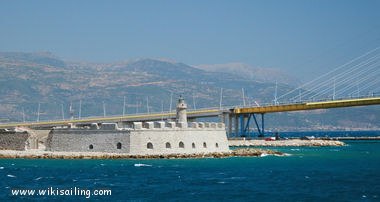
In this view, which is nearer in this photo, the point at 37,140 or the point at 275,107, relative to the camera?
the point at 37,140

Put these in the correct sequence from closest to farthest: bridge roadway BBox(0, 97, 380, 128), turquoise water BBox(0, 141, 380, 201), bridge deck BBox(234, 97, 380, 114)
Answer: turquoise water BBox(0, 141, 380, 201) < bridge deck BBox(234, 97, 380, 114) < bridge roadway BBox(0, 97, 380, 128)

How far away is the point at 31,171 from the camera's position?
3856 centimetres

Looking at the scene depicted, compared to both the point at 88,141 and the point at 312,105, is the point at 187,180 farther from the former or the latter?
the point at 312,105

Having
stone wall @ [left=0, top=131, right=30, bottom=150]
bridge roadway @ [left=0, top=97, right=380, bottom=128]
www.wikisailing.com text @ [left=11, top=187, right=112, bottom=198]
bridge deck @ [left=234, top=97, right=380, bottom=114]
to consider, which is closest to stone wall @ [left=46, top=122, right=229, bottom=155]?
stone wall @ [left=0, top=131, right=30, bottom=150]

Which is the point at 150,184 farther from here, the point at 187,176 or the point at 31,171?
the point at 31,171

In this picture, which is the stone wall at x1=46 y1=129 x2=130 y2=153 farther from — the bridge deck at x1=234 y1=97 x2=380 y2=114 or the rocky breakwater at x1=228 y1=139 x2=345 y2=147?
the bridge deck at x1=234 y1=97 x2=380 y2=114

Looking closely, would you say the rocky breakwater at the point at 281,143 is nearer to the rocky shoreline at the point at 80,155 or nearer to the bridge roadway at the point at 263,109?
the bridge roadway at the point at 263,109

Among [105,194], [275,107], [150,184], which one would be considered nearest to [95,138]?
[150,184]

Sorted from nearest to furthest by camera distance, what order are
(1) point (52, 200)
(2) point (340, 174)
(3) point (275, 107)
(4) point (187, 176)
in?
(1) point (52, 200), (4) point (187, 176), (2) point (340, 174), (3) point (275, 107)

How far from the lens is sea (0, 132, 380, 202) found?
98.8 ft

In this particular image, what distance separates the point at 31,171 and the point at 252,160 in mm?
14754

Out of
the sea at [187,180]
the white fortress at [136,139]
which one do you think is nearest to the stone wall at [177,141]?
the white fortress at [136,139]

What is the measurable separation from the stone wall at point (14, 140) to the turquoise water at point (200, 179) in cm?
445

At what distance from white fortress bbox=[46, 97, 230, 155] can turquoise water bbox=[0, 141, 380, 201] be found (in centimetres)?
193
